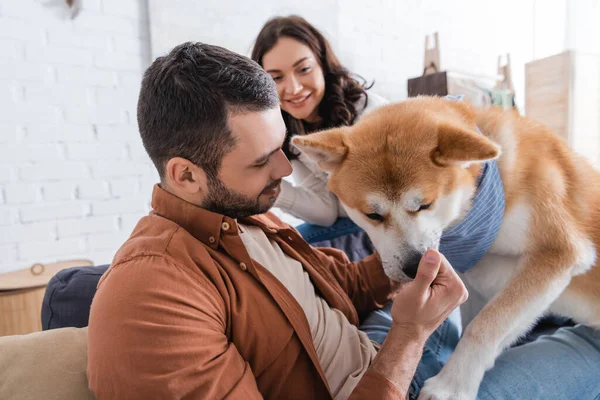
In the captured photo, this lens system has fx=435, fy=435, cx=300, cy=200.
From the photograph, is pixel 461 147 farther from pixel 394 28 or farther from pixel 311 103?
pixel 394 28

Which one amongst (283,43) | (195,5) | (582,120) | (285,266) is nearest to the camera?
(285,266)

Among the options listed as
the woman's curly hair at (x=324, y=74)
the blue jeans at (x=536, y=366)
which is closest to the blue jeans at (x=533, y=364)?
the blue jeans at (x=536, y=366)

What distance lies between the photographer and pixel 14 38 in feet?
6.39

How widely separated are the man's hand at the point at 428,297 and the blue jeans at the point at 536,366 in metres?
0.22

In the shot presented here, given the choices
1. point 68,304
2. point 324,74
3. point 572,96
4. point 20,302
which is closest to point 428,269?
point 68,304

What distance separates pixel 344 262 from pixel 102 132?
154 centimetres

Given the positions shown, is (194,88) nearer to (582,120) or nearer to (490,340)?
(490,340)

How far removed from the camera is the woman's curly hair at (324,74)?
6.24ft

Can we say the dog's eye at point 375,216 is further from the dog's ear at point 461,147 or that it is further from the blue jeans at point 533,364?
the blue jeans at point 533,364

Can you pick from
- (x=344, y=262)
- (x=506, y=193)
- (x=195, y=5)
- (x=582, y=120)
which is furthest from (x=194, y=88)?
(x=582, y=120)

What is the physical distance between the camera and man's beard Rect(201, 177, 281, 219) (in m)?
0.98

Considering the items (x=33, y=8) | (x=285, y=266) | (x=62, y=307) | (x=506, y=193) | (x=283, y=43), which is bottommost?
(x=62, y=307)

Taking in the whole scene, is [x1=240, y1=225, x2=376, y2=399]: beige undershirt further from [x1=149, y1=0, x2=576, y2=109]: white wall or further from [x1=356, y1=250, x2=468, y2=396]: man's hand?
[x1=149, y1=0, x2=576, y2=109]: white wall

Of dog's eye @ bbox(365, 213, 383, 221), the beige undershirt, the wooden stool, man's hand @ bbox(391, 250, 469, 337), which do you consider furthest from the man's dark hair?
the wooden stool
